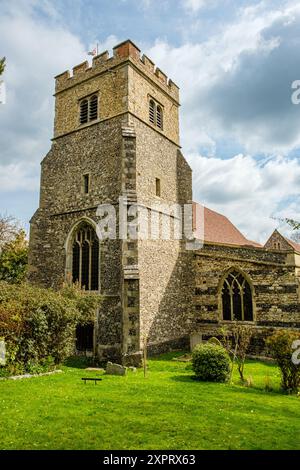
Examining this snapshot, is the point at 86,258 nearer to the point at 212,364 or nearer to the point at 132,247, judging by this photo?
the point at 132,247

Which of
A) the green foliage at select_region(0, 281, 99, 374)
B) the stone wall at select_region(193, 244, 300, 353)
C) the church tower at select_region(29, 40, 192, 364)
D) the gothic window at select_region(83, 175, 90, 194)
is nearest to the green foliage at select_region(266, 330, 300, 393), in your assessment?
the stone wall at select_region(193, 244, 300, 353)

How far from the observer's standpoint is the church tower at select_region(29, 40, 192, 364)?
13594mm

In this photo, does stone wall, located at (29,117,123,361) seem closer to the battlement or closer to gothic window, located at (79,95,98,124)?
gothic window, located at (79,95,98,124)

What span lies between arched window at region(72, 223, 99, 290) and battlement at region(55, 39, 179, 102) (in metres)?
7.96

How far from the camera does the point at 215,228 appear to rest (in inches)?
859

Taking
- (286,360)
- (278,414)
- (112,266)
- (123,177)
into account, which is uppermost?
(123,177)

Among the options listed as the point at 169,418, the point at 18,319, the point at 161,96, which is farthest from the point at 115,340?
the point at 161,96

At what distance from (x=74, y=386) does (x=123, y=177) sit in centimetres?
850

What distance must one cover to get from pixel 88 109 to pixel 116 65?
2.50 m

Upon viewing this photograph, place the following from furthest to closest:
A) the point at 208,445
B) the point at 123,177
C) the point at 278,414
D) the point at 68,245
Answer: the point at 68,245 < the point at 123,177 < the point at 278,414 < the point at 208,445

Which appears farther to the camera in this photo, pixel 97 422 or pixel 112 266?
pixel 112 266

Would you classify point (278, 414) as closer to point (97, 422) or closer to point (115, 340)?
point (97, 422)

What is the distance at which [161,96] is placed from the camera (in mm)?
18172

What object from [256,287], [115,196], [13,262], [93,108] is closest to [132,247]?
[115,196]
